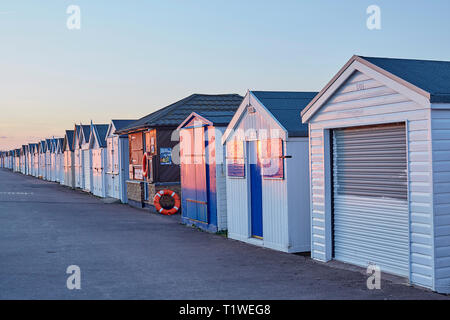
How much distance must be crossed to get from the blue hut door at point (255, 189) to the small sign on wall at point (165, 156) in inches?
376

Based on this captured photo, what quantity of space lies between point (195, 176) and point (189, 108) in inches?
294

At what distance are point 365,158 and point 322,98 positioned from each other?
1.43m

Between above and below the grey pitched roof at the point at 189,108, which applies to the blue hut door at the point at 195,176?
below

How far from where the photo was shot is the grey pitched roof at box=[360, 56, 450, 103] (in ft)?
26.2

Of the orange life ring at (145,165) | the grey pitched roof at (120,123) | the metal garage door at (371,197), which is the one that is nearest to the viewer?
the metal garage door at (371,197)

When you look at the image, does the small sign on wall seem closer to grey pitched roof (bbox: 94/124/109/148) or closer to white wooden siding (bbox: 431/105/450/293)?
grey pitched roof (bbox: 94/124/109/148)

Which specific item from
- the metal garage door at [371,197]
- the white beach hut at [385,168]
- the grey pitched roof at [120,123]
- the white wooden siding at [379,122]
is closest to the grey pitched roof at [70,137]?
the grey pitched roof at [120,123]

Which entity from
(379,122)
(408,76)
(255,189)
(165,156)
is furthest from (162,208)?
(408,76)

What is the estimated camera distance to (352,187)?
1002 centimetres

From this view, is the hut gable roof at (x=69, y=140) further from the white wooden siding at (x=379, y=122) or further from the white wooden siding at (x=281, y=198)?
the white wooden siding at (x=379, y=122)

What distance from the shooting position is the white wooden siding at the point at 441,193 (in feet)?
26.0
